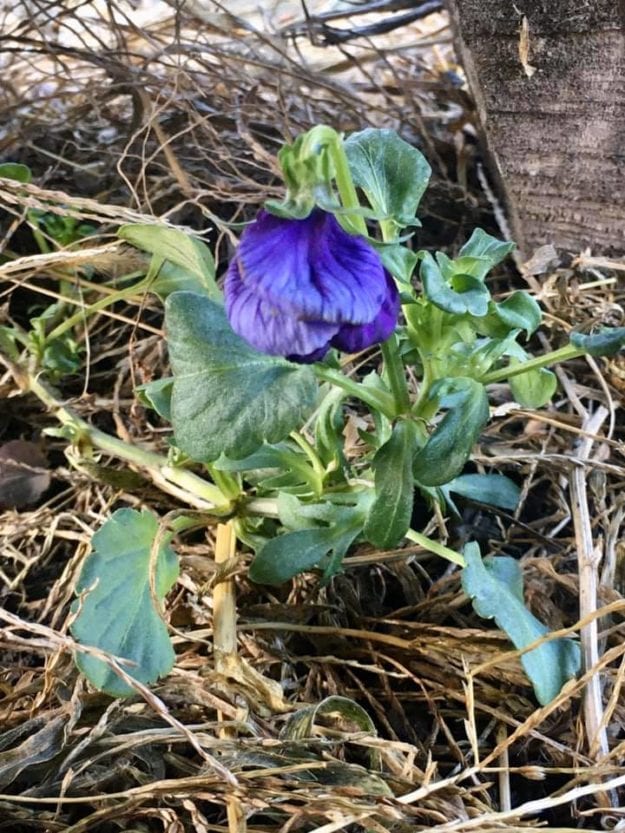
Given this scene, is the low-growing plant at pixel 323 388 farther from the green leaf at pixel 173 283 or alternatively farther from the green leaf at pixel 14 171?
the green leaf at pixel 14 171

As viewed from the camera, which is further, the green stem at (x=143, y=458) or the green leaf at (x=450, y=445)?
the green stem at (x=143, y=458)

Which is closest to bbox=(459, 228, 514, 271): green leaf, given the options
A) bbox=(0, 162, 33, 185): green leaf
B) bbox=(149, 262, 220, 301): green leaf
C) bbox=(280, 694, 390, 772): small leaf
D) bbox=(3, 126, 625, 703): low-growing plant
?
bbox=(3, 126, 625, 703): low-growing plant

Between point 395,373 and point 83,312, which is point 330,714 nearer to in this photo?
point 395,373

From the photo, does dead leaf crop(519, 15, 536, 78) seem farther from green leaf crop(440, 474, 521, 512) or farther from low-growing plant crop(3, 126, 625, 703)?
green leaf crop(440, 474, 521, 512)

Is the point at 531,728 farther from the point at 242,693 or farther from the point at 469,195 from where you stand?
the point at 469,195

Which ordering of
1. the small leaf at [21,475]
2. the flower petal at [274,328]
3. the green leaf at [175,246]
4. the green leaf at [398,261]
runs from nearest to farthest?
1. the flower petal at [274,328]
2. the green leaf at [398,261]
3. the green leaf at [175,246]
4. the small leaf at [21,475]

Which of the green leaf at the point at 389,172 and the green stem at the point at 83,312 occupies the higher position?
the green leaf at the point at 389,172

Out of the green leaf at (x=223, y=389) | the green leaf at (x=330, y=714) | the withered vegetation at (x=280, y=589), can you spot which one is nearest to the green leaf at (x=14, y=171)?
the withered vegetation at (x=280, y=589)
